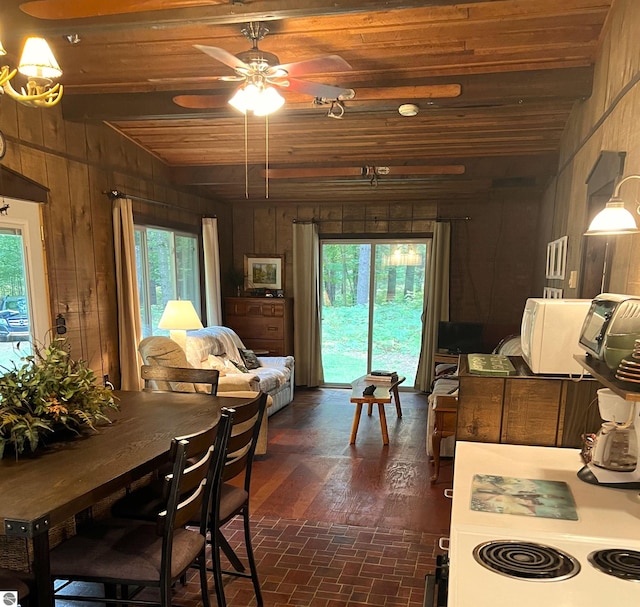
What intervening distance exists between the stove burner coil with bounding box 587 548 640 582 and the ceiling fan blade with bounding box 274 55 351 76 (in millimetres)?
2134

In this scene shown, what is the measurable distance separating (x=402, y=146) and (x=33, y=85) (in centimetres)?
325

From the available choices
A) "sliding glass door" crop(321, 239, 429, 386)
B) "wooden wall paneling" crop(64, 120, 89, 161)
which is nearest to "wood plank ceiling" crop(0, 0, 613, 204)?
"wooden wall paneling" crop(64, 120, 89, 161)

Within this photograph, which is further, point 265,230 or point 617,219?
point 265,230

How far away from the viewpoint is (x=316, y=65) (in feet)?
7.63

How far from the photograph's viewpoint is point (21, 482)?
1.59 meters

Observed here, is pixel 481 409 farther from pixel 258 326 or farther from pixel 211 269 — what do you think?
pixel 258 326

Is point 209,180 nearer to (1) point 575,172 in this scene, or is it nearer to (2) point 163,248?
(2) point 163,248

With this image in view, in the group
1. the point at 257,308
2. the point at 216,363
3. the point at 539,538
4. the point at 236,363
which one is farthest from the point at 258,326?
the point at 539,538

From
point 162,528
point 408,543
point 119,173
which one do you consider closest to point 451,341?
point 408,543

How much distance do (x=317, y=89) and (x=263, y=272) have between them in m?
4.40

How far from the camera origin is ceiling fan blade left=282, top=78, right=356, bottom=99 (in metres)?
2.52

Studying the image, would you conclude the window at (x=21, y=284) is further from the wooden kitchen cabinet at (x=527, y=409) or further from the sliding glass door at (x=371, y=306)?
the sliding glass door at (x=371, y=306)

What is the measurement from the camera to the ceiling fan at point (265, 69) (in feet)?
7.41

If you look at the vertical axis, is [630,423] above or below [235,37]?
below
